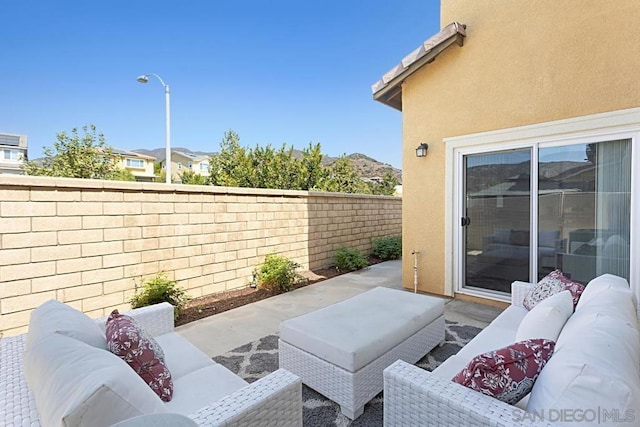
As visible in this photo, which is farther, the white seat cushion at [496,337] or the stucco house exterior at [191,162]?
the stucco house exterior at [191,162]

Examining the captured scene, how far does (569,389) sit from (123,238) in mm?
4588

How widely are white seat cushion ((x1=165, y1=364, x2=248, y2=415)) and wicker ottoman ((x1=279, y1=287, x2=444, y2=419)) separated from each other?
2.29 feet

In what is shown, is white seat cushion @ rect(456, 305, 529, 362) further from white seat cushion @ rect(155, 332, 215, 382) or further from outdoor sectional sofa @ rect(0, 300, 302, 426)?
white seat cushion @ rect(155, 332, 215, 382)

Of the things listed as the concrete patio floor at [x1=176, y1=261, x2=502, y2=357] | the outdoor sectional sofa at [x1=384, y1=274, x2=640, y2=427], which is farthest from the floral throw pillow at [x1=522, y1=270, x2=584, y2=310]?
the concrete patio floor at [x1=176, y1=261, x2=502, y2=357]

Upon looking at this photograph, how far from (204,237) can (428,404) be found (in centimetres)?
428

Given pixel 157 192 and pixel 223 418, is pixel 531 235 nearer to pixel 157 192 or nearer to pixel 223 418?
pixel 223 418

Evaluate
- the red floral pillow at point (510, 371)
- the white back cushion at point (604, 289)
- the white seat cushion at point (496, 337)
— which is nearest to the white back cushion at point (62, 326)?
the red floral pillow at point (510, 371)

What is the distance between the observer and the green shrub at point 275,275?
5426mm

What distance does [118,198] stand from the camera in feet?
13.2

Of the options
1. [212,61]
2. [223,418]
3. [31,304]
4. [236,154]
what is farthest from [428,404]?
[236,154]

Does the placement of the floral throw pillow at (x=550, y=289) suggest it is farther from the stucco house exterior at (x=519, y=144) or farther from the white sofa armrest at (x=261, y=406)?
the white sofa armrest at (x=261, y=406)

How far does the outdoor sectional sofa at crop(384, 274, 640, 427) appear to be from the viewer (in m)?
1.08

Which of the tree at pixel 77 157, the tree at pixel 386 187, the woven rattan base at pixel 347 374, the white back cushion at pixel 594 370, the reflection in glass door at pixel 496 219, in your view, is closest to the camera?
the white back cushion at pixel 594 370

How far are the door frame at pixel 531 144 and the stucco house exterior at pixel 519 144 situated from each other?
0.05 ft
